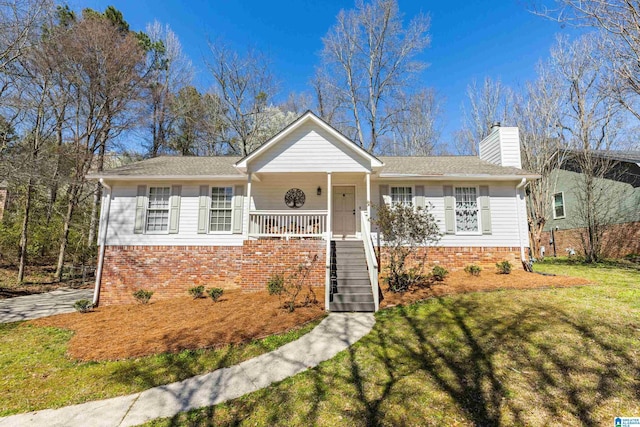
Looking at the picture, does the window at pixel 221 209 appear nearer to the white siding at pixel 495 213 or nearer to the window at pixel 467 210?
the white siding at pixel 495 213

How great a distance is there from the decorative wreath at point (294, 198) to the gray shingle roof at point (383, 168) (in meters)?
2.01

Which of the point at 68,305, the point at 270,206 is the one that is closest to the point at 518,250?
the point at 270,206

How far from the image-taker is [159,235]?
1081cm

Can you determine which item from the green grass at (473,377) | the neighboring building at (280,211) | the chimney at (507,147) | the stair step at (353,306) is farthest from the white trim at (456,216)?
the stair step at (353,306)

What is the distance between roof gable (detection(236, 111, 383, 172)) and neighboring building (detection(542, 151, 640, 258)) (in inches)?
557

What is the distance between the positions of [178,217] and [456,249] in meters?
10.4

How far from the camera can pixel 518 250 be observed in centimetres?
1085

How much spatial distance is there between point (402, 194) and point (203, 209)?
7.65 metres

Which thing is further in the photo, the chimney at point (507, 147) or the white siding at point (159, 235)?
the chimney at point (507, 147)

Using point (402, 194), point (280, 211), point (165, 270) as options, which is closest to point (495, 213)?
point (402, 194)

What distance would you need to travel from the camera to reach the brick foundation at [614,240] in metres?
14.6

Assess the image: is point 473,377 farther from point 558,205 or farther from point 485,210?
point 558,205

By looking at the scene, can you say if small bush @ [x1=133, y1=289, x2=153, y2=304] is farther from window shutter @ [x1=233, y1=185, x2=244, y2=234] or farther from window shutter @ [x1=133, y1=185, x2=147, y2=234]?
window shutter @ [x1=233, y1=185, x2=244, y2=234]

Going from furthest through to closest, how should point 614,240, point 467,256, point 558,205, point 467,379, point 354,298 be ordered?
1. point 558,205
2. point 614,240
3. point 467,256
4. point 354,298
5. point 467,379
